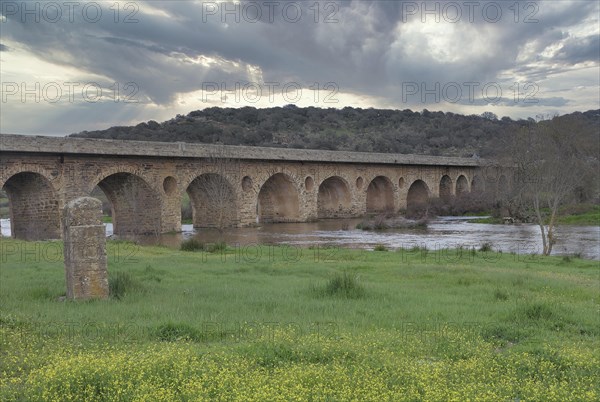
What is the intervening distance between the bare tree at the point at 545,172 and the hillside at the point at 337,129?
26881 millimetres

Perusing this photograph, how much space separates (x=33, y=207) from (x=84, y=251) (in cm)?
1857

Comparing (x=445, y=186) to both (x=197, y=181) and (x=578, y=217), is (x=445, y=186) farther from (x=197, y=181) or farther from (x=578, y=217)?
(x=197, y=181)

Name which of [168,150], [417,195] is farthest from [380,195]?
[168,150]

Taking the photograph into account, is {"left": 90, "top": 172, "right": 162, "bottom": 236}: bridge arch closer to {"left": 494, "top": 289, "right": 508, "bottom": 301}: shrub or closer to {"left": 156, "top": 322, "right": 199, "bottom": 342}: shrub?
{"left": 494, "top": 289, "right": 508, "bottom": 301}: shrub

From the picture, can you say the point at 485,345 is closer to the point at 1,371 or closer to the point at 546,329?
the point at 546,329

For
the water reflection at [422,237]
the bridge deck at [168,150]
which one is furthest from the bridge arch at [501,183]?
the bridge deck at [168,150]

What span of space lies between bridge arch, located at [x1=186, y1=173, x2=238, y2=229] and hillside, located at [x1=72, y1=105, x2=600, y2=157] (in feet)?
95.9

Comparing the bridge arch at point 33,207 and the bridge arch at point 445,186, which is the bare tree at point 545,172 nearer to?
the bridge arch at point 445,186

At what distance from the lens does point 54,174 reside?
78.1ft

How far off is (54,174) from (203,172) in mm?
8525

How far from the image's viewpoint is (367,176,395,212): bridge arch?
4625cm

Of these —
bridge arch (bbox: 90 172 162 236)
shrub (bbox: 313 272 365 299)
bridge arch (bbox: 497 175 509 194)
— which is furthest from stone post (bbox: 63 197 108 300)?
bridge arch (bbox: 497 175 509 194)

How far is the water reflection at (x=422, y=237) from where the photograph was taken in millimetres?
22609

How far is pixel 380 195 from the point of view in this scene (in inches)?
1863
